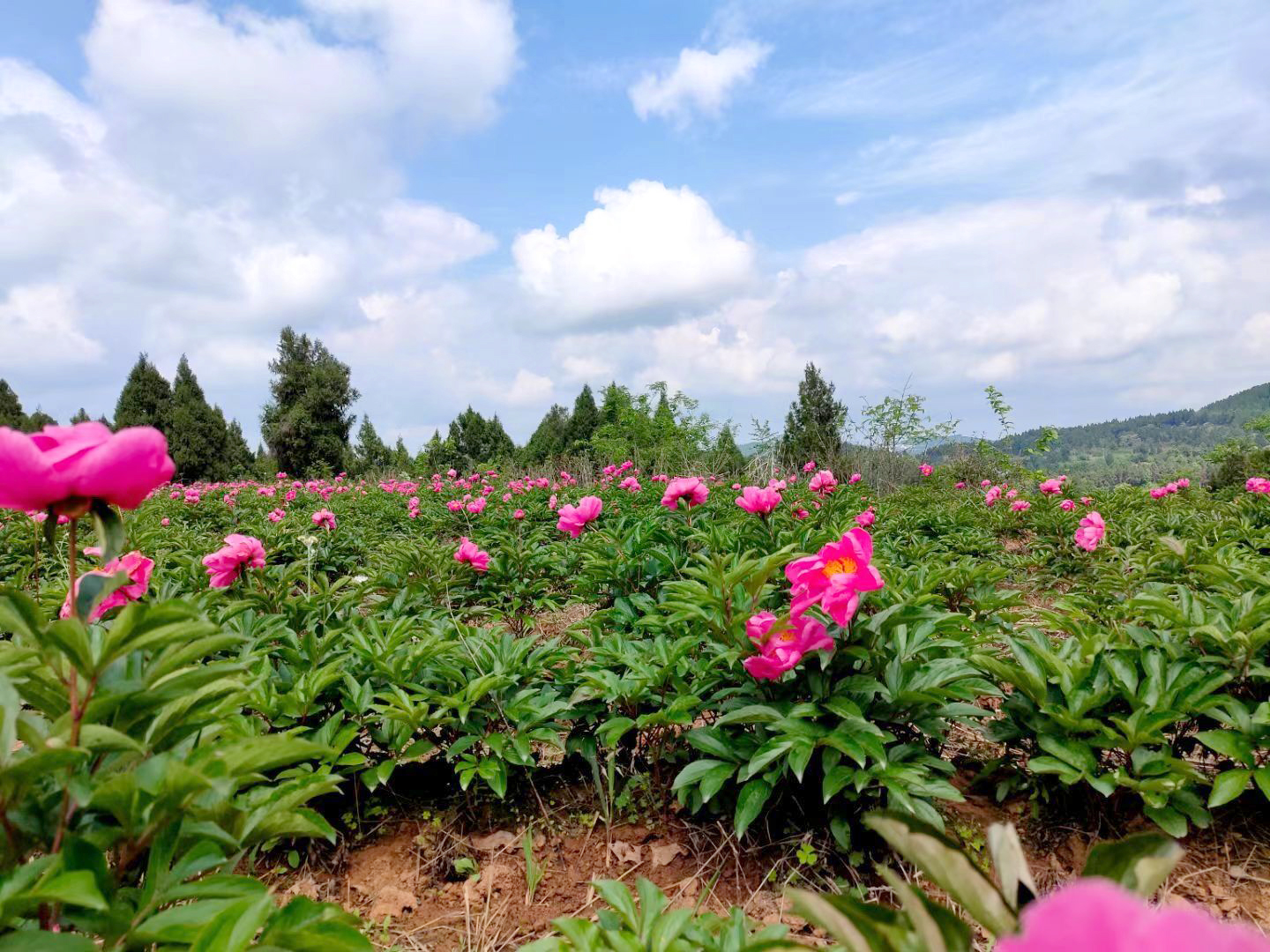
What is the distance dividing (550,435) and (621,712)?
3537 cm

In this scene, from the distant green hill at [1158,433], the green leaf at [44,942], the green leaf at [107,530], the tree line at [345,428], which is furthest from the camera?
the distant green hill at [1158,433]

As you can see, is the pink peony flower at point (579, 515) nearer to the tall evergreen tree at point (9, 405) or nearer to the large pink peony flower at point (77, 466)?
the large pink peony flower at point (77, 466)

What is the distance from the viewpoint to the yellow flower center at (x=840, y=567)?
1532 millimetres

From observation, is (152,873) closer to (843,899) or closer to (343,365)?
(843,899)

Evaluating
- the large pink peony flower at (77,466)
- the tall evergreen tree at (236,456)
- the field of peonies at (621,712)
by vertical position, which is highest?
the tall evergreen tree at (236,456)

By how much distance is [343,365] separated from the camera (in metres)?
34.6

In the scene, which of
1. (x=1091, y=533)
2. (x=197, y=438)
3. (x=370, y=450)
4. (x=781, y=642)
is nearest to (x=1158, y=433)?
(x=370, y=450)

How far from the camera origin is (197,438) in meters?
27.5

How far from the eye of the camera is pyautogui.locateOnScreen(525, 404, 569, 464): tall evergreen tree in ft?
116

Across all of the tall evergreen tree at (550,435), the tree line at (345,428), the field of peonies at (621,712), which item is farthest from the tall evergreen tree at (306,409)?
the field of peonies at (621,712)

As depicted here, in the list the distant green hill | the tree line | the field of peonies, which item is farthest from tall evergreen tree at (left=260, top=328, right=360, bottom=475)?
the distant green hill

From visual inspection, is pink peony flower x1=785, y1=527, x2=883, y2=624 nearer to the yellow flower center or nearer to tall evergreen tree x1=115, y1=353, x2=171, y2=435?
the yellow flower center

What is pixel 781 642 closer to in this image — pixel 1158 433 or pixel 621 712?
pixel 621 712

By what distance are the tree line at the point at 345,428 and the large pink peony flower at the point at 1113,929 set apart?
17.7m
